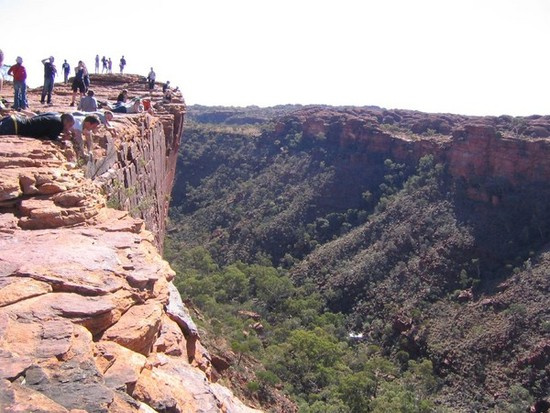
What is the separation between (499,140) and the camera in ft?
135

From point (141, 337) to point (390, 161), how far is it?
48052 mm

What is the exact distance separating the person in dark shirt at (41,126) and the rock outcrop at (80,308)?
39cm

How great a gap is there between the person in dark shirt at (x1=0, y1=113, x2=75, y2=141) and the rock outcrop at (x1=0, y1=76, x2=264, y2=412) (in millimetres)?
387

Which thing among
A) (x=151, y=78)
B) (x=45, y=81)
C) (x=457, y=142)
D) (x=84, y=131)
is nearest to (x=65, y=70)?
(x=151, y=78)

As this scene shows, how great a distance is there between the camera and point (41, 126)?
9.27m

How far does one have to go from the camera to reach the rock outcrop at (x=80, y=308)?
368 centimetres

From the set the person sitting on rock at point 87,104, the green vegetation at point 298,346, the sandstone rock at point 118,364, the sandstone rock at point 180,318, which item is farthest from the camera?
the green vegetation at point 298,346

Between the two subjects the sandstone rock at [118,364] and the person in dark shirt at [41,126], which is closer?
the sandstone rock at [118,364]

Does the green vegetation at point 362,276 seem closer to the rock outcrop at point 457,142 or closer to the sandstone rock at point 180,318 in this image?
the rock outcrop at point 457,142

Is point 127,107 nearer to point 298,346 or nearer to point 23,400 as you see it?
point 23,400

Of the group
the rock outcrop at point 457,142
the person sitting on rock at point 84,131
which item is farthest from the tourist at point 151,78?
Result: the rock outcrop at point 457,142

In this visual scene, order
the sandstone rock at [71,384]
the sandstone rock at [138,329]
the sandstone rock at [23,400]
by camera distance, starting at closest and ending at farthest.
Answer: the sandstone rock at [23,400] < the sandstone rock at [71,384] < the sandstone rock at [138,329]

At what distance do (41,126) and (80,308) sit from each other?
19.0 ft

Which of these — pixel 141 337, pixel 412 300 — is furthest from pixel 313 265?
pixel 141 337
